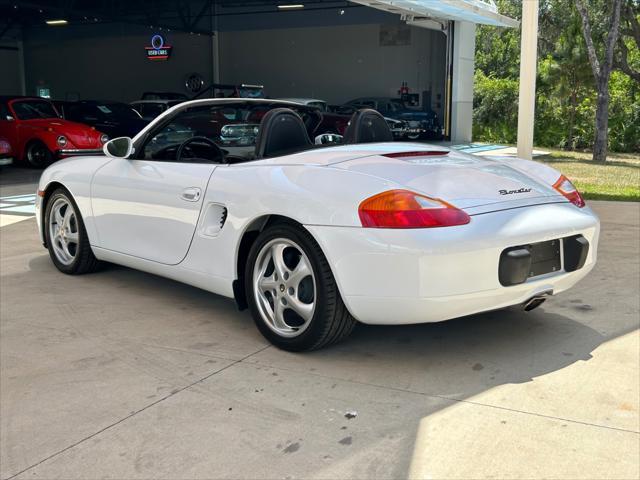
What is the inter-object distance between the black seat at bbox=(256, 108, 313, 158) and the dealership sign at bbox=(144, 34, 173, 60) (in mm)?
29674

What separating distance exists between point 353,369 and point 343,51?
27.4 metres

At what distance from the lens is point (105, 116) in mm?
16688

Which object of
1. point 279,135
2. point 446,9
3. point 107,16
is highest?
point 107,16

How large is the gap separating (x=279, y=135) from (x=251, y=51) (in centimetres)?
Answer: 2828

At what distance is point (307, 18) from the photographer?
29.8 m

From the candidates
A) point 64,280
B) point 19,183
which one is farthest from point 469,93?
point 64,280

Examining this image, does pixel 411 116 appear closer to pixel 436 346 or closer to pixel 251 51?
pixel 251 51

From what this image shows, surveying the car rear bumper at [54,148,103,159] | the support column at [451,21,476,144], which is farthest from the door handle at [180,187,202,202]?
the support column at [451,21,476,144]

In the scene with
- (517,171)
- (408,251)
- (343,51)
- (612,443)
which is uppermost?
(343,51)

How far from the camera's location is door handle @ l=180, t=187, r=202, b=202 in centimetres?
425

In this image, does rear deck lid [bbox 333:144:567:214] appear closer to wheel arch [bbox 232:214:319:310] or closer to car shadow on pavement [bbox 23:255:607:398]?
wheel arch [bbox 232:214:319:310]

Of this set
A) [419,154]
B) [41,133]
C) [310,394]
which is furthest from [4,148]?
[310,394]

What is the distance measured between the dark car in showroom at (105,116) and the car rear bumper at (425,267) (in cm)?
1366

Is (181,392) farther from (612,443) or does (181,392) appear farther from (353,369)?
(612,443)
